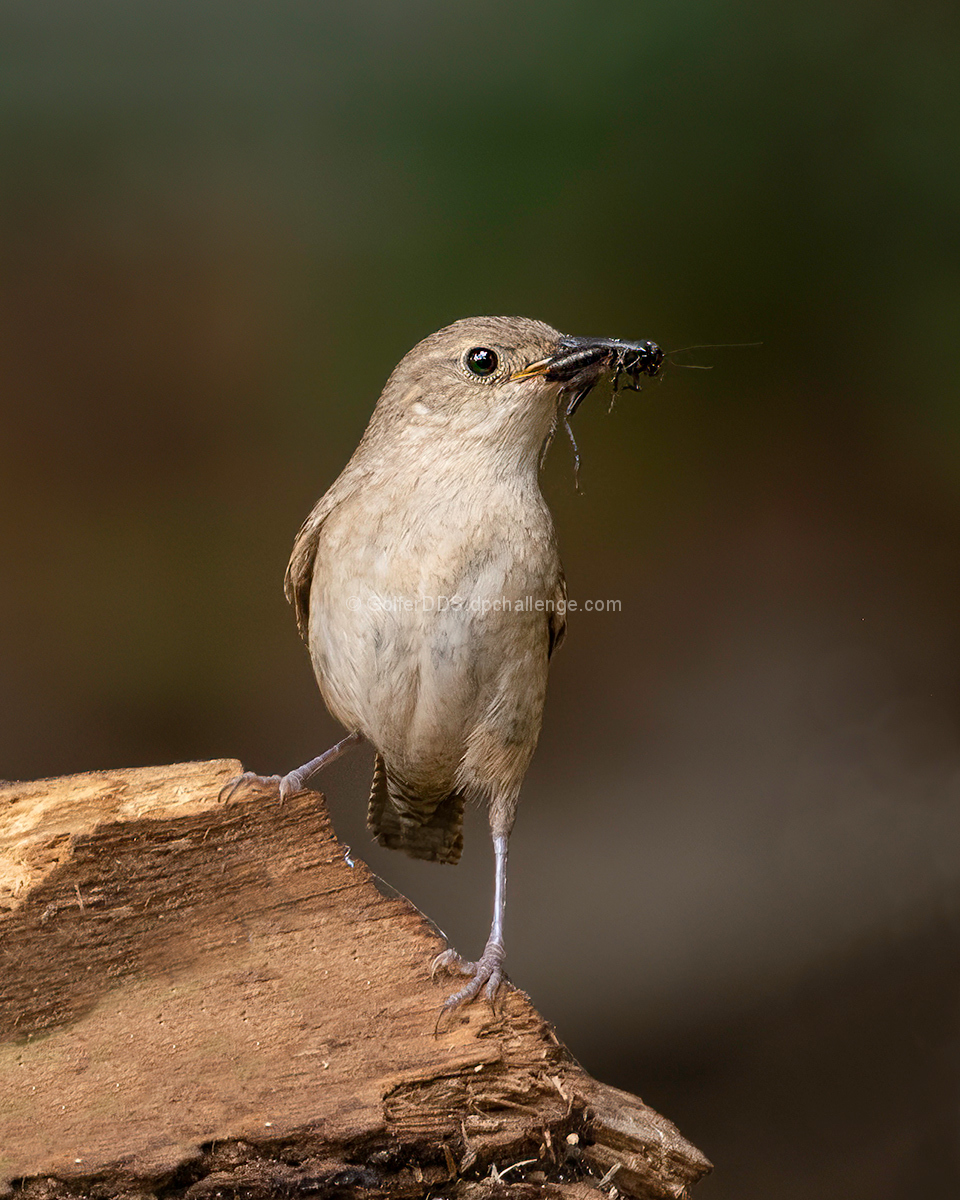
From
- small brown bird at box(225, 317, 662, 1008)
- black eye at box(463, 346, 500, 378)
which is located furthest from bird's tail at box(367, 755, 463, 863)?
black eye at box(463, 346, 500, 378)

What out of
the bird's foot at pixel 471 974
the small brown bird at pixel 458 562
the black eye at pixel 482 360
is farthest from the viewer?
the black eye at pixel 482 360

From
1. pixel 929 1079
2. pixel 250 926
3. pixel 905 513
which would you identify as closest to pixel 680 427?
pixel 905 513

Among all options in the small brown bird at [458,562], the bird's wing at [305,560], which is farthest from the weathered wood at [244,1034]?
the bird's wing at [305,560]

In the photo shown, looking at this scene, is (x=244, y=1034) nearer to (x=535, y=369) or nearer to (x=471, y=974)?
(x=471, y=974)

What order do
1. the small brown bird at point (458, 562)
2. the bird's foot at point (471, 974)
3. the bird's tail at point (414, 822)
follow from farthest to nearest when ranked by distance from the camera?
the bird's tail at point (414, 822) → the small brown bird at point (458, 562) → the bird's foot at point (471, 974)

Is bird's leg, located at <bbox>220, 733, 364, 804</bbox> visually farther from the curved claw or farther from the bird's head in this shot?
the bird's head

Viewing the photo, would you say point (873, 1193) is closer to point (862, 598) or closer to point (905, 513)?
point (862, 598)

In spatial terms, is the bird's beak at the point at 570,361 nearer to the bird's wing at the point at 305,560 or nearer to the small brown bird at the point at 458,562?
the small brown bird at the point at 458,562
